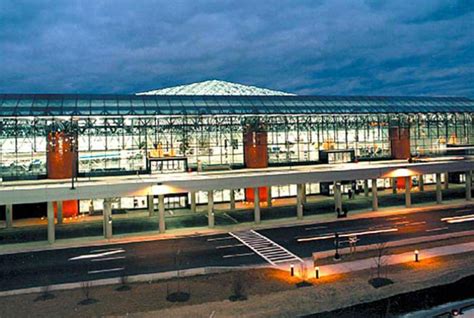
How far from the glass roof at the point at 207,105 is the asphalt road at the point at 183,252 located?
17658 millimetres

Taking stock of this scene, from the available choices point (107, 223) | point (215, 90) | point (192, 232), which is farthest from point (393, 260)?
point (215, 90)

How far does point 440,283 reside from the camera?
20266mm

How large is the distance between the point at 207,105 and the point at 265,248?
24.6 m

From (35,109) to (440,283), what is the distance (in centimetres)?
3841

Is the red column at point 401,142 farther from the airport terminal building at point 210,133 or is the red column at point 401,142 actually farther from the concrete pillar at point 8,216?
the concrete pillar at point 8,216

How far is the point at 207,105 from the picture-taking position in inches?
1890

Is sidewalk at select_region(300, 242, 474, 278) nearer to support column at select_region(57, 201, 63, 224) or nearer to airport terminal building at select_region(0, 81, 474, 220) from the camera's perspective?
airport terminal building at select_region(0, 81, 474, 220)

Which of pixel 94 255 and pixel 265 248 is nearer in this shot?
pixel 94 255

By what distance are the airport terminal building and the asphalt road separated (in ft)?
45.2

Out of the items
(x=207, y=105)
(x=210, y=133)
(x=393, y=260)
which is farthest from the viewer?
(x=210, y=133)

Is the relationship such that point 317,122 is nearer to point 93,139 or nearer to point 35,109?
point 93,139

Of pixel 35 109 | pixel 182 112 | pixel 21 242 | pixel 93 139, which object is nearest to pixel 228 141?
pixel 182 112

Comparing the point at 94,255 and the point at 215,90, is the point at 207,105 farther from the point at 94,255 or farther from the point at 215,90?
the point at 94,255

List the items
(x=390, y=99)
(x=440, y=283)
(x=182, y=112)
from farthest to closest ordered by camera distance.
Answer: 1. (x=390, y=99)
2. (x=182, y=112)
3. (x=440, y=283)
